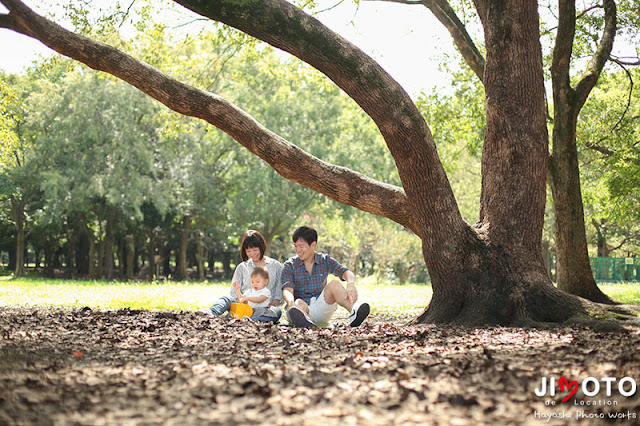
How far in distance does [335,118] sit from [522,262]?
24.4 m

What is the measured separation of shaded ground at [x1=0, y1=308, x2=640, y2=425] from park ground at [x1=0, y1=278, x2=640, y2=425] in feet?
0.03

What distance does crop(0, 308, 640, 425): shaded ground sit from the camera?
2928 mm

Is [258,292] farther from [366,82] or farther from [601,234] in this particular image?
[601,234]

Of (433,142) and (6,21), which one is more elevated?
(6,21)

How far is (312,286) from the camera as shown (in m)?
7.46

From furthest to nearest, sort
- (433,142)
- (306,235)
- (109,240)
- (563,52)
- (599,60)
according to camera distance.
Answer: (109,240), (599,60), (563,52), (306,235), (433,142)

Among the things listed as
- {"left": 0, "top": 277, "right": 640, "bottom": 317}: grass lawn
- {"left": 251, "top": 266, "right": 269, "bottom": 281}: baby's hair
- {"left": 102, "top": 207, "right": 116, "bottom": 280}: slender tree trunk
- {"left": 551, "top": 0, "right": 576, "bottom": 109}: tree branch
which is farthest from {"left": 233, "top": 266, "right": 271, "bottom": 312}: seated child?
{"left": 102, "top": 207, "right": 116, "bottom": 280}: slender tree trunk

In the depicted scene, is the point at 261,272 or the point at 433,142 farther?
the point at 261,272

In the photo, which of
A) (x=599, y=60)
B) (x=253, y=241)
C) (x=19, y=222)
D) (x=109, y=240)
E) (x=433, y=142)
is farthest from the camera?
(x=19, y=222)

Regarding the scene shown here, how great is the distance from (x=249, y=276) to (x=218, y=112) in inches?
90.6

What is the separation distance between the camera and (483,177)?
760 centimetres

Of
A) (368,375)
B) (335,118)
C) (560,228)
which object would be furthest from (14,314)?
(335,118)
